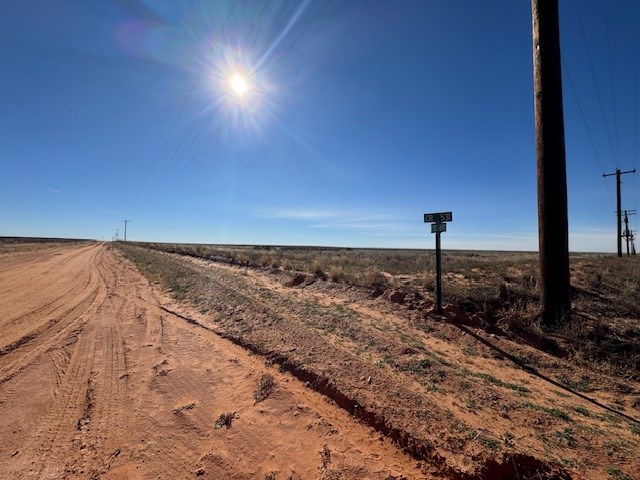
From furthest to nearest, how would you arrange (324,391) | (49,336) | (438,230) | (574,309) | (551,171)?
1. (438,230)
2. (574,309)
3. (551,171)
4. (49,336)
5. (324,391)

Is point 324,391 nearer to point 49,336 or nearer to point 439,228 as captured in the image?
point 439,228

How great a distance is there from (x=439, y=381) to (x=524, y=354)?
245cm

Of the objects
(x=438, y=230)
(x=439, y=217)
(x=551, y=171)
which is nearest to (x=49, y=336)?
(x=438, y=230)

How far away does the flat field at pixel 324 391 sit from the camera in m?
3.16

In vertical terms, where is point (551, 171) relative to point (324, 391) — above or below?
above

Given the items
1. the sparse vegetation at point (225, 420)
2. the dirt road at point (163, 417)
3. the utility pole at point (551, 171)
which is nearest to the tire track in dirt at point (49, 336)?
the dirt road at point (163, 417)

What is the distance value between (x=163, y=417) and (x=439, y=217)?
7.60m

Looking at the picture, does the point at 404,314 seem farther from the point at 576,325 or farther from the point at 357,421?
the point at 357,421

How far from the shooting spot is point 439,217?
8.66 metres

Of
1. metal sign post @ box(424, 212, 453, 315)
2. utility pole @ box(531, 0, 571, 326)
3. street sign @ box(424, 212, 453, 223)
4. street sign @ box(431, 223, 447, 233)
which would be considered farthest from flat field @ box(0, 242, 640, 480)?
street sign @ box(424, 212, 453, 223)

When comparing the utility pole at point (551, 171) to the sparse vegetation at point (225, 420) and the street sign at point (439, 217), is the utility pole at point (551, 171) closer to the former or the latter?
the street sign at point (439, 217)

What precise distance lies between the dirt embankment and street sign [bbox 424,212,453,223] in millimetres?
2540

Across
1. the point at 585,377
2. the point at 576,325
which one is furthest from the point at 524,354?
the point at 576,325

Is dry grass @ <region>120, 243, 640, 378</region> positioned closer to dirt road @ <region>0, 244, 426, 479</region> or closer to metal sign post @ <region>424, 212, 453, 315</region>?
metal sign post @ <region>424, 212, 453, 315</region>
